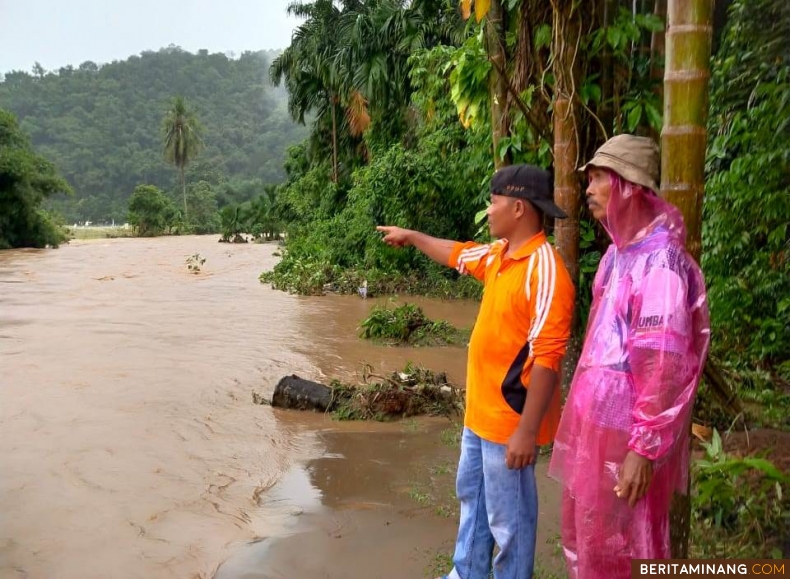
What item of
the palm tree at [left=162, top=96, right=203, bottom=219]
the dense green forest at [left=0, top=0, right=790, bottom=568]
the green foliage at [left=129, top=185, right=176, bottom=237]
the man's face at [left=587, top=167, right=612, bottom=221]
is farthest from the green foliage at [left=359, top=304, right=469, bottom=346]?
the palm tree at [left=162, top=96, right=203, bottom=219]

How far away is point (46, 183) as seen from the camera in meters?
32.2

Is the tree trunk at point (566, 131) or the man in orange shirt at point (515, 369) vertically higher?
the tree trunk at point (566, 131)

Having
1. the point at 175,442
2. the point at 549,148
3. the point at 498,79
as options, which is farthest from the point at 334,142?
the point at 549,148

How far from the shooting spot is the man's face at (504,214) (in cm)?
242

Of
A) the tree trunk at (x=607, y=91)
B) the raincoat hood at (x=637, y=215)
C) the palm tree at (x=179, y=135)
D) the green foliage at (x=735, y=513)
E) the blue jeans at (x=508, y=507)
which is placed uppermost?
the palm tree at (x=179, y=135)

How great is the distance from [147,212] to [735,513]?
1827 inches

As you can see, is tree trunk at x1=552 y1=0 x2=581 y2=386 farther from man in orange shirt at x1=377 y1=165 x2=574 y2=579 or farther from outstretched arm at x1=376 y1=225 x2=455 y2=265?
man in orange shirt at x1=377 y1=165 x2=574 y2=579

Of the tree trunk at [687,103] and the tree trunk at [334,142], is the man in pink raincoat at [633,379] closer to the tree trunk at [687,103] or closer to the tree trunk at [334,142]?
the tree trunk at [687,103]

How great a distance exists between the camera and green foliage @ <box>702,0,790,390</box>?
4.70 m

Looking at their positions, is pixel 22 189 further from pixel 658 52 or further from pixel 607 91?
pixel 658 52

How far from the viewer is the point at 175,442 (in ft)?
17.1

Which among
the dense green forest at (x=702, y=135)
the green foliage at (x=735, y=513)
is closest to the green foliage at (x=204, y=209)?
the dense green forest at (x=702, y=135)

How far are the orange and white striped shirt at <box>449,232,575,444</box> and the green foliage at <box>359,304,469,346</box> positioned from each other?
20.1 feet

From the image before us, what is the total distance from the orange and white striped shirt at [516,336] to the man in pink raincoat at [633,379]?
0.15m
